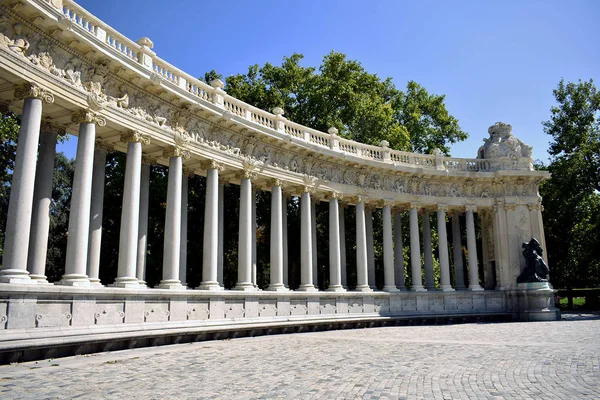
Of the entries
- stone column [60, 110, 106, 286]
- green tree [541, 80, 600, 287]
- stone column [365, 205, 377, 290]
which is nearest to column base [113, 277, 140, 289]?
stone column [60, 110, 106, 286]

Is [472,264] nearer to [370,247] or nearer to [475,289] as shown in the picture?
[475,289]

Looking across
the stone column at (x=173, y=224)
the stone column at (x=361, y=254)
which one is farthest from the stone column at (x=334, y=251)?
the stone column at (x=173, y=224)

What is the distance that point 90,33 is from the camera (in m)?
21.7

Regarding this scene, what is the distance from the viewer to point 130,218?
2394 centimetres

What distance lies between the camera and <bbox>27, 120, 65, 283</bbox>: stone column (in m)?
21.0

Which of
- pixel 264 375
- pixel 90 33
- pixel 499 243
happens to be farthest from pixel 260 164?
pixel 499 243

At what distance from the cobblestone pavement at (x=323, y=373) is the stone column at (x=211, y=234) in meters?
6.65

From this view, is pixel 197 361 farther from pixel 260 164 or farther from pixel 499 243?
pixel 499 243

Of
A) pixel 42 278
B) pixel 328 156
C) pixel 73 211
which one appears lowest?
pixel 42 278

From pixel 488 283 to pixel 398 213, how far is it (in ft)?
35.9

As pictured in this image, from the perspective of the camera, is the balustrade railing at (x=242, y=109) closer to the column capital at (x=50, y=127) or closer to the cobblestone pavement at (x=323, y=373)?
the column capital at (x=50, y=127)

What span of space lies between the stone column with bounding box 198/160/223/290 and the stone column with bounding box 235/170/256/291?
6.29 feet

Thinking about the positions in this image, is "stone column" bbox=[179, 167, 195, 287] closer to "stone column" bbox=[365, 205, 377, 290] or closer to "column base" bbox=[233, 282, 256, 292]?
"column base" bbox=[233, 282, 256, 292]

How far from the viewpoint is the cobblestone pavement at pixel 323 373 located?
37.3ft
